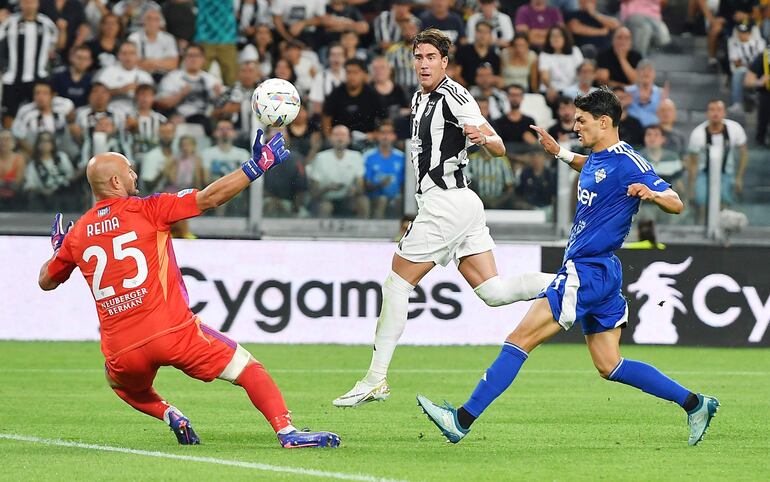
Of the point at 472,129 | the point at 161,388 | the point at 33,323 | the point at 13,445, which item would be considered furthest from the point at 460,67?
the point at 13,445

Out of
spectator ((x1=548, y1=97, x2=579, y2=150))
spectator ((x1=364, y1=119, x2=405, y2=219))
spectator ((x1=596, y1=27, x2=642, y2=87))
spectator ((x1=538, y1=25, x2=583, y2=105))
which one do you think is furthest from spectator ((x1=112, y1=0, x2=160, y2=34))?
spectator ((x1=596, y1=27, x2=642, y2=87))

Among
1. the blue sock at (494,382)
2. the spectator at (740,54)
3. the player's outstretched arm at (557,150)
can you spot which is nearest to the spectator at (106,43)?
the spectator at (740,54)

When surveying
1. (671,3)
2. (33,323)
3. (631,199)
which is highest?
(671,3)

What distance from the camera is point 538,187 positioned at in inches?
649

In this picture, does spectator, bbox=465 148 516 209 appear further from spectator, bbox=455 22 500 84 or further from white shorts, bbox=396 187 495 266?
white shorts, bbox=396 187 495 266

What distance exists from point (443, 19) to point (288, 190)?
16.7 ft

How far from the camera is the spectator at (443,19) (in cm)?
2006

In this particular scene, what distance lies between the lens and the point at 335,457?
7363 millimetres

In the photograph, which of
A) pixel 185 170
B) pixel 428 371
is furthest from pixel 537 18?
pixel 428 371

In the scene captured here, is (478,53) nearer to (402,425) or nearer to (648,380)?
(402,425)

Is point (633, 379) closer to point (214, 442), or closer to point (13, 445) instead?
point (214, 442)

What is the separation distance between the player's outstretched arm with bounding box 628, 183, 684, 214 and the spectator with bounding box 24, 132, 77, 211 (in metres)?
9.65

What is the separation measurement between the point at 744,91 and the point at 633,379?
536 inches

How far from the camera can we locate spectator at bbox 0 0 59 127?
1845cm
